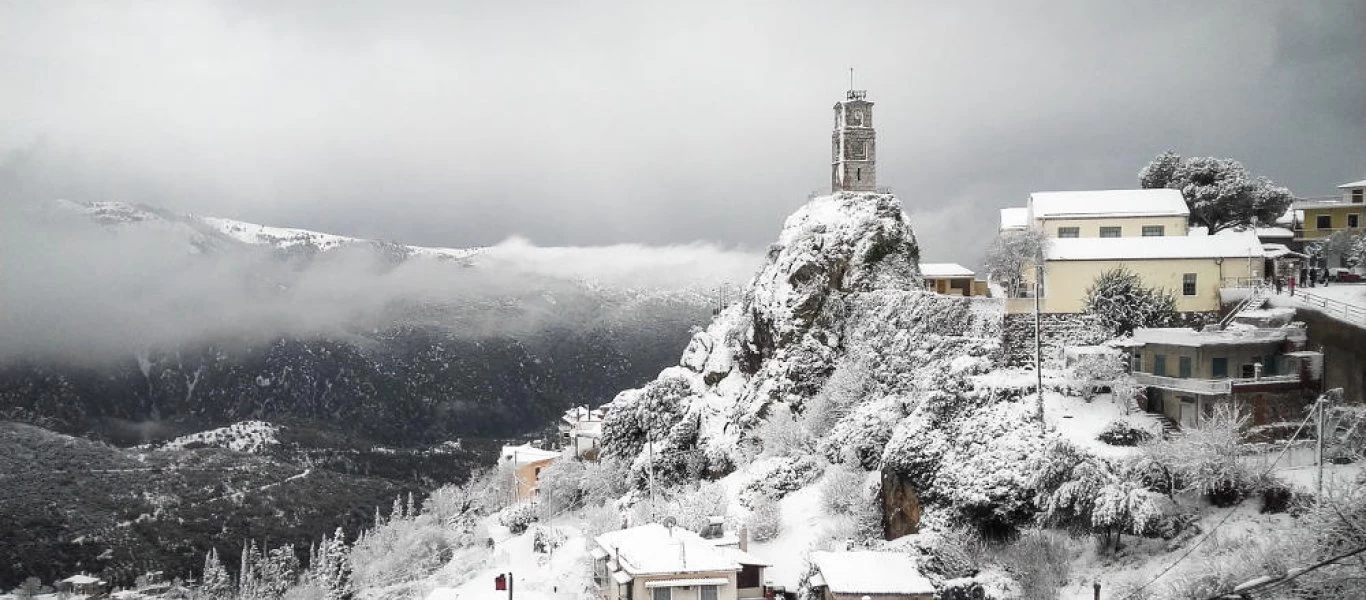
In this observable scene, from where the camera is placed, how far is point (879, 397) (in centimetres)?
5350

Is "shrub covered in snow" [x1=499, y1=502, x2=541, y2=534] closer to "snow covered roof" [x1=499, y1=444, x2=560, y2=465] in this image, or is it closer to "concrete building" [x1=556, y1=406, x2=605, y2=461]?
"concrete building" [x1=556, y1=406, x2=605, y2=461]

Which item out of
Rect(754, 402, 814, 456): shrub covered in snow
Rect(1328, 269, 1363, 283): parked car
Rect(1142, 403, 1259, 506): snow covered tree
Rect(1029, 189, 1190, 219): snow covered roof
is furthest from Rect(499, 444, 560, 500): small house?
Rect(1142, 403, 1259, 506): snow covered tree

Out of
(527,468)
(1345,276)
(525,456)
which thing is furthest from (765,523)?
(525,456)

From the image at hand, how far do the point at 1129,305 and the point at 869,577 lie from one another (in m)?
21.5

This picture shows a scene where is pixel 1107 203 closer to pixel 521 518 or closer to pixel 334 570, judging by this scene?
pixel 521 518

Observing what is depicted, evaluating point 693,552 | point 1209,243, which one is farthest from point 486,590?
point 1209,243

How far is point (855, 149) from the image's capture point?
72500 millimetres

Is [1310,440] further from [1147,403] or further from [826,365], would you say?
[826,365]

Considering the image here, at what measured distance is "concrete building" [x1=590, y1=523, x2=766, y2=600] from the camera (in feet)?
127

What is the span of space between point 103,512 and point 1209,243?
170 metres

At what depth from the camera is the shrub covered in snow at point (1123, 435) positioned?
37281mm

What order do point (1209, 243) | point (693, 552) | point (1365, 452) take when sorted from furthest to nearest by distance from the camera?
point (1209, 243)
point (693, 552)
point (1365, 452)

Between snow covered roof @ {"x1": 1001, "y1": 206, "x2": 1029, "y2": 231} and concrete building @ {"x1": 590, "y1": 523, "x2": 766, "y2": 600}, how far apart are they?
3140 cm

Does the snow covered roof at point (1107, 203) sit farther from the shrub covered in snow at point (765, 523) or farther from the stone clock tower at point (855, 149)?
the shrub covered in snow at point (765, 523)
